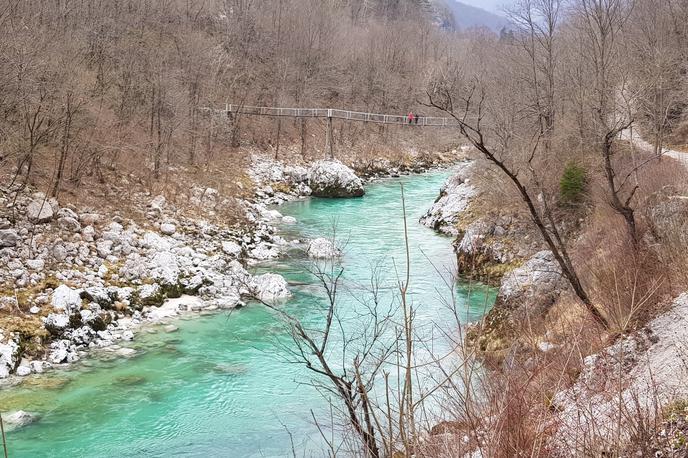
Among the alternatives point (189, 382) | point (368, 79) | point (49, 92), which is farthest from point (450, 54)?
point (189, 382)

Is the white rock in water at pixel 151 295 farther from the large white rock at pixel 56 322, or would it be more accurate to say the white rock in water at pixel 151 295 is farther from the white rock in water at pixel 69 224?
the white rock in water at pixel 69 224

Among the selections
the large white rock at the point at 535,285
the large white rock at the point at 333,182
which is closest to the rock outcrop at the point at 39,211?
the large white rock at the point at 535,285

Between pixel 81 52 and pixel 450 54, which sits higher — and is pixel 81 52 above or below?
below

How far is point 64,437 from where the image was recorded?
8.62 meters

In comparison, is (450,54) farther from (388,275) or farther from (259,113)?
(388,275)

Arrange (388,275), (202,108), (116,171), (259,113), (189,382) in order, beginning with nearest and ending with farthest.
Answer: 1. (189,382)
2. (388,275)
3. (116,171)
4. (202,108)
5. (259,113)

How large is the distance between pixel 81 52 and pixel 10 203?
8914mm

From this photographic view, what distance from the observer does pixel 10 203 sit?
15.5 meters

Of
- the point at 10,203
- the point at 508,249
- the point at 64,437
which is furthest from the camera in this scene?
the point at 508,249

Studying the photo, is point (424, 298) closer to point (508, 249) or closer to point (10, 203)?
point (508, 249)

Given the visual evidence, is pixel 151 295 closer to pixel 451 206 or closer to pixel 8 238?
pixel 8 238

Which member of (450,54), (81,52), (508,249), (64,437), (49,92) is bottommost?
(64,437)

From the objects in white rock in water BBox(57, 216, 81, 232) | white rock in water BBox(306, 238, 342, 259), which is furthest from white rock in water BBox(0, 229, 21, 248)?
white rock in water BBox(306, 238, 342, 259)

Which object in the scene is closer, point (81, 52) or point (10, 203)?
point (10, 203)
